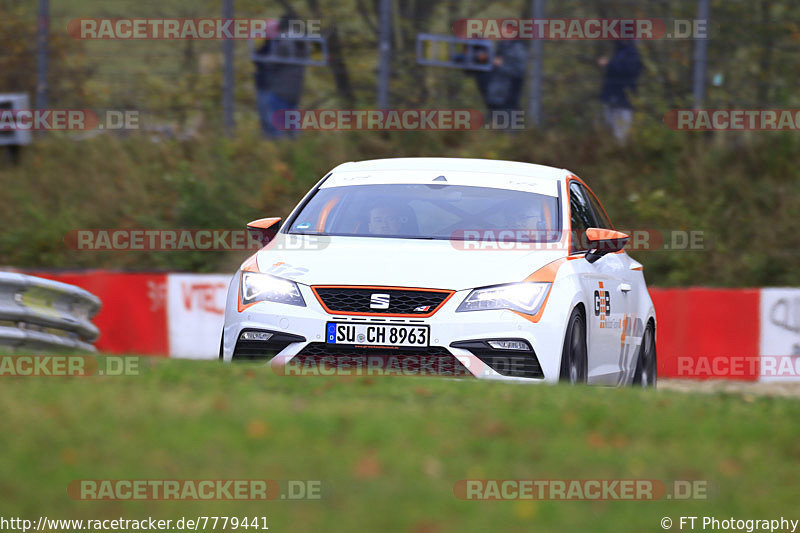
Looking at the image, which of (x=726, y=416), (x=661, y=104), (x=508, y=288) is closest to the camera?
(x=726, y=416)

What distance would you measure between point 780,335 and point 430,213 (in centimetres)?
606

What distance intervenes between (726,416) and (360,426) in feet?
5.96

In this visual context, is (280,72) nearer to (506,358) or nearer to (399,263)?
(399,263)

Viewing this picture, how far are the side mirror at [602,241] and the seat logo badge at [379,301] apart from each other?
1782mm

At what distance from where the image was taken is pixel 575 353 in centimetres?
788

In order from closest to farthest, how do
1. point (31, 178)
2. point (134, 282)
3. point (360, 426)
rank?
1. point (360, 426)
2. point (134, 282)
3. point (31, 178)

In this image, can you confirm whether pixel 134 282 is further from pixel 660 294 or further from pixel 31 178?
pixel 31 178

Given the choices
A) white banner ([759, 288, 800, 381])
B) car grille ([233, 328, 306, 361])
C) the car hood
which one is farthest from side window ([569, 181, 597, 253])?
white banner ([759, 288, 800, 381])

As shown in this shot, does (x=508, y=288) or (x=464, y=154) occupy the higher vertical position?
(x=464, y=154)

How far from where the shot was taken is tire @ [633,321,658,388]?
995 cm

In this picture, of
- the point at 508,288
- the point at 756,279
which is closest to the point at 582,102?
the point at 756,279

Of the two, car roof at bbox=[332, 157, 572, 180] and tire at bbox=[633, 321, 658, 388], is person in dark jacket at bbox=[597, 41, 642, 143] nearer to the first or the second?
tire at bbox=[633, 321, 658, 388]

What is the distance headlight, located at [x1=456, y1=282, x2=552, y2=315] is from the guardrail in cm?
364

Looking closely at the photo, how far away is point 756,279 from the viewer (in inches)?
664
